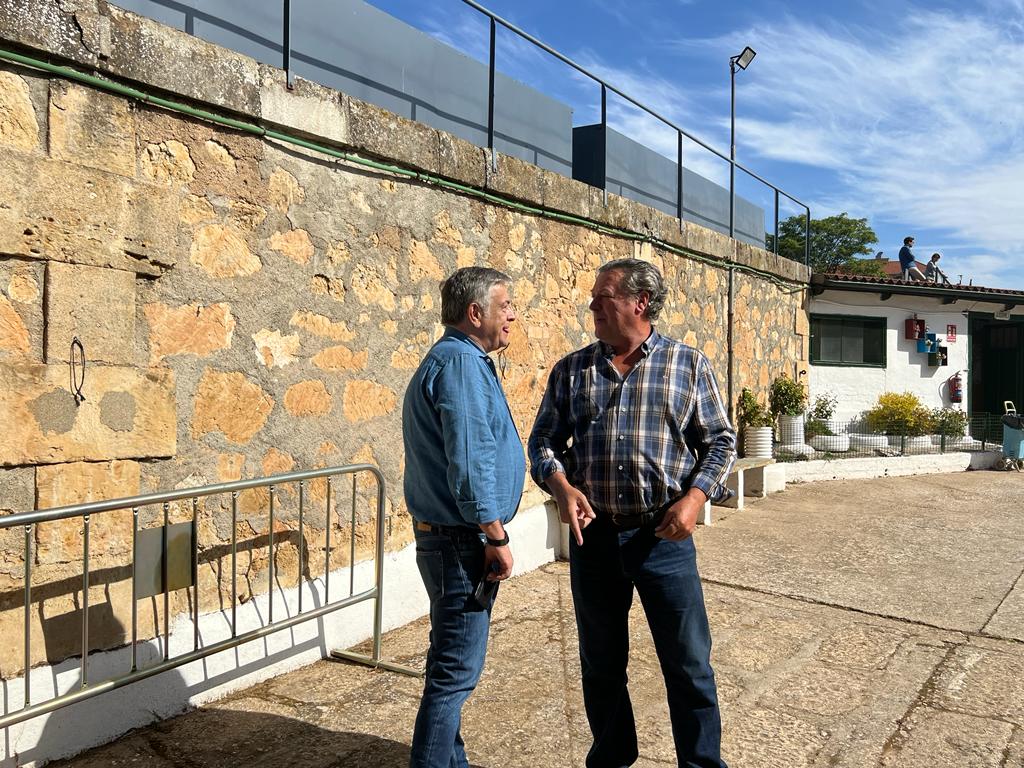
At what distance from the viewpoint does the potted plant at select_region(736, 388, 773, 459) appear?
9.44m

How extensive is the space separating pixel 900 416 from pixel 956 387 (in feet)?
7.55

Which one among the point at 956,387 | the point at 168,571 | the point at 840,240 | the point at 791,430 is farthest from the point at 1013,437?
the point at 840,240

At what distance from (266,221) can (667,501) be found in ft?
7.67

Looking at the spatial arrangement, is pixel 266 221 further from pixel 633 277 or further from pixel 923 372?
pixel 923 372

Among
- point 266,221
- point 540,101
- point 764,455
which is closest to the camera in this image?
point 266,221

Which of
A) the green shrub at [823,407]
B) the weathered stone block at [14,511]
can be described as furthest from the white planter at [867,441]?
the weathered stone block at [14,511]

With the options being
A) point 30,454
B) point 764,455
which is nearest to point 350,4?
point 30,454

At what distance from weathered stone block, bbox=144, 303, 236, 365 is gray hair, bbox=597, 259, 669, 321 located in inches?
72.0

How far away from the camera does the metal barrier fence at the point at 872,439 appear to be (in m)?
11.0

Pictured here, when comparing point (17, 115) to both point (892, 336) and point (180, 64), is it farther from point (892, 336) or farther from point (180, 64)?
point (892, 336)

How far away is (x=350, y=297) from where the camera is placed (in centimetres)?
425

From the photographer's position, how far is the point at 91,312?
3.05 m

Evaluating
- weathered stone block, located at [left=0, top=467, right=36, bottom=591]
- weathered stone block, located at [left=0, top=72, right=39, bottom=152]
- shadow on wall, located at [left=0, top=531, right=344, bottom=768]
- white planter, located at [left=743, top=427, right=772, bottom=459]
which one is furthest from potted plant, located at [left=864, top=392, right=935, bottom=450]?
weathered stone block, located at [left=0, top=72, right=39, bottom=152]

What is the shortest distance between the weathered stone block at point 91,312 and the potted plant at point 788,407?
8916 millimetres
